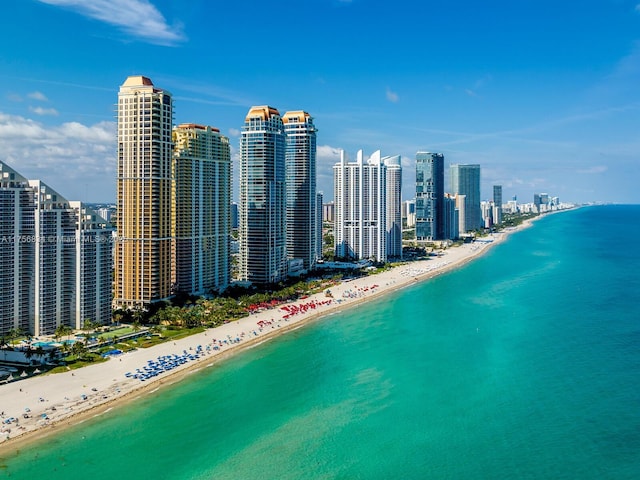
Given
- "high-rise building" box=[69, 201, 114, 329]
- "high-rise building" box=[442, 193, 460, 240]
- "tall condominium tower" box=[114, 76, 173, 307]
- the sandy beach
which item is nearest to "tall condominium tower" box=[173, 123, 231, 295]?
"tall condominium tower" box=[114, 76, 173, 307]

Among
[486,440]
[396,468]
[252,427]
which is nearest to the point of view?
[396,468]

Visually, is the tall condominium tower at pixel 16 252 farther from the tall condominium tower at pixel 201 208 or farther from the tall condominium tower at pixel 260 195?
the tall condominium tower at pixel 260 195

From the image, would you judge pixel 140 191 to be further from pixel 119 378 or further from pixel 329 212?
pixel 329 212

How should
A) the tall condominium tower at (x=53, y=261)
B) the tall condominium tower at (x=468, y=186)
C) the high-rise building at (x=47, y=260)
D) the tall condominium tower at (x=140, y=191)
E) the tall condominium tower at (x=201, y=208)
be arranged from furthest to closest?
the tall condominium tower at (x=468, y=186), the tall condominium tower at (x=201, y=208), the tall condominium tower at (x=140, y=191), the tall condominium tower at (x=53, y=261), the high-rise building at (x=47, y=260)

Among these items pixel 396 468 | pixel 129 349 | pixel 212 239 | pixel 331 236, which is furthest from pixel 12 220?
pixel 331 236

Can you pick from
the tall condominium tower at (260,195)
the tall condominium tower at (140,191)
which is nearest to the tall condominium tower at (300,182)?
the tall condominium tower at (260,195)

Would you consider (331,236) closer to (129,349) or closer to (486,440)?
(129,349)

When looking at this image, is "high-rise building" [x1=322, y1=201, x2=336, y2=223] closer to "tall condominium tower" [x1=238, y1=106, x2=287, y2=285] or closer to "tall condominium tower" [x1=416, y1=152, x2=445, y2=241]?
"tall condominium tower" [x1=416, y1=152, x2=445, y2=241]
